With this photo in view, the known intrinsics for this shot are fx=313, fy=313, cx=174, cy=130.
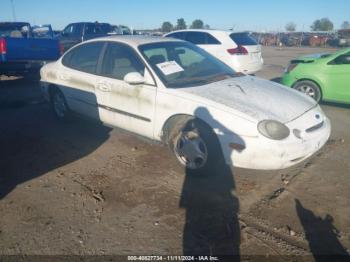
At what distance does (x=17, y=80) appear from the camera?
1098cm

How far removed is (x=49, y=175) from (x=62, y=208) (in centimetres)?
89

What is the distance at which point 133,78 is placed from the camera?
404 centimetres

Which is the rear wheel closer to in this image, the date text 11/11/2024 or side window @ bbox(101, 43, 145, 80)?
side window @ bbox(101, 43, 145, 80)

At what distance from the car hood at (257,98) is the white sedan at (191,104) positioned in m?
0.01

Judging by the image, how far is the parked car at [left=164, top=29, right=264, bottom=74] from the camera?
30.9 ft

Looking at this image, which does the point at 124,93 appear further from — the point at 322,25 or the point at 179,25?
the point at 322,25

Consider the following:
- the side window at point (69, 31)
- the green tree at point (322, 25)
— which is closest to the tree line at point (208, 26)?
the green tree at point (322, 25)

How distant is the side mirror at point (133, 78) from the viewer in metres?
4.04

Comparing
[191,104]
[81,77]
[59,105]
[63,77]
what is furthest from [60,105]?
[191,104]

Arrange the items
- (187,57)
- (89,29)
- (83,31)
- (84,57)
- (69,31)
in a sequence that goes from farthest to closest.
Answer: (69,31) → (89,29) → (83,31) → (84,57) → (187,57)

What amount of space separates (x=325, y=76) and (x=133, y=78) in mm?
4668

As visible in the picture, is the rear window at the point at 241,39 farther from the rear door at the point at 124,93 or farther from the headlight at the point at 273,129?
the headlight at the point at 273,129

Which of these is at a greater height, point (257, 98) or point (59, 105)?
point (257, 98)

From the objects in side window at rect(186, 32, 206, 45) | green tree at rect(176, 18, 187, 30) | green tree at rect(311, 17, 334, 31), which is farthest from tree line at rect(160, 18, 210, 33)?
side window at rect(186, 32, 206, 45)
